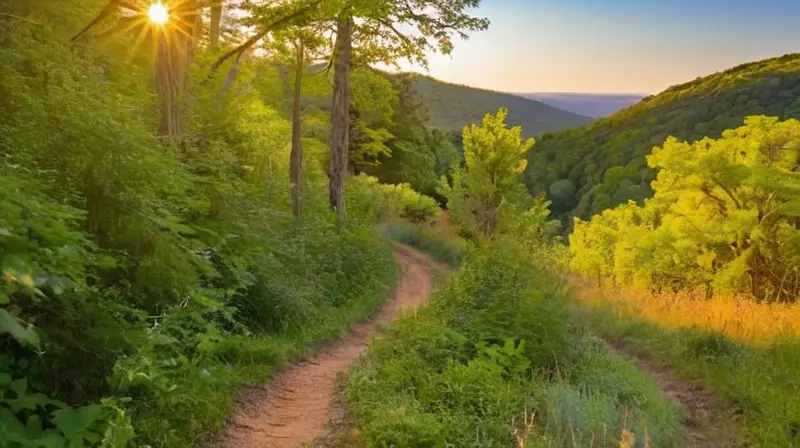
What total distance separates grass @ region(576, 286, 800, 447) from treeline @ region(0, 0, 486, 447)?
4.72 meters

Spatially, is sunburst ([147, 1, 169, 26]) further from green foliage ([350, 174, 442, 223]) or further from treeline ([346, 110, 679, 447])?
green foliage ([350, 174, 442, 223])

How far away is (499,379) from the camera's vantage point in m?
5.63

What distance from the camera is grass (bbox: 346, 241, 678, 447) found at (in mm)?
4828

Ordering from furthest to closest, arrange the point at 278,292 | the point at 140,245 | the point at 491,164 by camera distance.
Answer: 1. the point at 491,164
2. the point at 278,292
3. the point at 140,245

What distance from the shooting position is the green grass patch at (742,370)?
6074 mm

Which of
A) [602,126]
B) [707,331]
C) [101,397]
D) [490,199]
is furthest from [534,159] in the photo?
[101,397]

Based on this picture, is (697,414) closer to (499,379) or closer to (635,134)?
(499,379)

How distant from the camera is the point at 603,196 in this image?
68.6 metres

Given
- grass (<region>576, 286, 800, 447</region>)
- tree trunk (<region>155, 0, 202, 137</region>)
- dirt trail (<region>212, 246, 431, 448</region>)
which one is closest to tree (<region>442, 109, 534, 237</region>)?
grass (<region>576, 286, 800, 447</region>)

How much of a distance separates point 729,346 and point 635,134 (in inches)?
3220

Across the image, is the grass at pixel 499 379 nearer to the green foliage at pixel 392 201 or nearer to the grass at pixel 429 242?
the grass at pixel 429 242

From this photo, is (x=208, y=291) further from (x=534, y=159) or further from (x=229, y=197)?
→ (x=534, y=159)

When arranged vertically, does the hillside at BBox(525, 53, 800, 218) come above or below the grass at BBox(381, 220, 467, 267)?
above

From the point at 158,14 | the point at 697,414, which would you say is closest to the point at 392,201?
the point at 158,14
